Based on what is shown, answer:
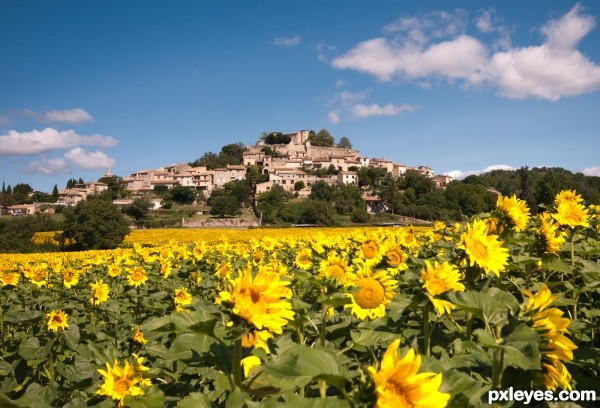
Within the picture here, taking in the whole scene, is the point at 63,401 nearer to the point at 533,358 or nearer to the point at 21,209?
the point at 533,358

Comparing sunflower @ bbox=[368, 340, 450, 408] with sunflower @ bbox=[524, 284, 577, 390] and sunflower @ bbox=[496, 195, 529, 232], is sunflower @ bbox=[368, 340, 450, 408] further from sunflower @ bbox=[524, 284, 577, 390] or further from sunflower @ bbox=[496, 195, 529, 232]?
sunflower @ bbox=[496, 195, 529, 232]

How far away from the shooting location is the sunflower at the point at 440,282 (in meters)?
2.50

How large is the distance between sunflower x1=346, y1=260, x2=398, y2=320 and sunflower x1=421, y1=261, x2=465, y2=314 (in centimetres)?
34

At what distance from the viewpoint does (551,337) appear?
1658 millimetres

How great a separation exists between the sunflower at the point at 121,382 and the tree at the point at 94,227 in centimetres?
3700

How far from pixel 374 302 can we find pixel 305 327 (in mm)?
526

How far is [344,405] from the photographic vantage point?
1.30 m

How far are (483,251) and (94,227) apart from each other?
38.7 m

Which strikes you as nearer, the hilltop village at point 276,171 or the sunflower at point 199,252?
the sunflower at point 199,252

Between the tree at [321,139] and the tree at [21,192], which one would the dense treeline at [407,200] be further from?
the tree at [21,192]

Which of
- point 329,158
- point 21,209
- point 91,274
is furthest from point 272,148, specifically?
point 91,274

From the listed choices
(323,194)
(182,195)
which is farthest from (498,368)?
(182,195)

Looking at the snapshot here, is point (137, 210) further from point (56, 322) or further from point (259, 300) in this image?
point (259, 300)

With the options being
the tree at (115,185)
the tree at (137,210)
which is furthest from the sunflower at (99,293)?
the tree at (115,185)
